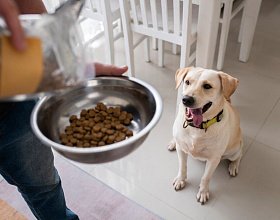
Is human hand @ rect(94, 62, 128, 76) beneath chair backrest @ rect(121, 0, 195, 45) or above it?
above

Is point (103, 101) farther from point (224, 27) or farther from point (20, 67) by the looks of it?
point (224, 27)

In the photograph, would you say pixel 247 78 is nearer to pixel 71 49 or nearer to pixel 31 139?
pixel 31 139

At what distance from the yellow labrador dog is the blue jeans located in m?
0.52

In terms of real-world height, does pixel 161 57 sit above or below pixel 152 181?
above

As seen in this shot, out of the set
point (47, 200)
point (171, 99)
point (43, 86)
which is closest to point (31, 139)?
point (47, 200)

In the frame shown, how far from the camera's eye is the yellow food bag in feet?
1.48

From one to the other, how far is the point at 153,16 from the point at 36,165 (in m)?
0.94

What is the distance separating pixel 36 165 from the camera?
1000 mm

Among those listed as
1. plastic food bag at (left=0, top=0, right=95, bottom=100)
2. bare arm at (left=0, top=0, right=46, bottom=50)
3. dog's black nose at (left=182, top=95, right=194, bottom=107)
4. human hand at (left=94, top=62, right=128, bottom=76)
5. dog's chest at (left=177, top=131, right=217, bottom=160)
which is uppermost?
bare arm at (left=0, top=0, right=46, bottom=50)

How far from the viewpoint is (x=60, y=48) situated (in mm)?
531

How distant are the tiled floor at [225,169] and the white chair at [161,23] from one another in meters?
0.43

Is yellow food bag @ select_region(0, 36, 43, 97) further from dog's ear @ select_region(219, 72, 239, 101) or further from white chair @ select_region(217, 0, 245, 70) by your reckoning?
white chair @ select_region(217, 0, 245, 70)

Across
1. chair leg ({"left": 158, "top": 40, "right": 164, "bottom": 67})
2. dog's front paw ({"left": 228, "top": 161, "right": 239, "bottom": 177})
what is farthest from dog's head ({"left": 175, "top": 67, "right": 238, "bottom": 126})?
chair leg ({"left": 158, "top": 40, "right": 164, "bottom": 67})

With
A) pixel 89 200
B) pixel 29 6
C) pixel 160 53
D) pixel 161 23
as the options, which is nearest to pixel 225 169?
pixel 89 200
